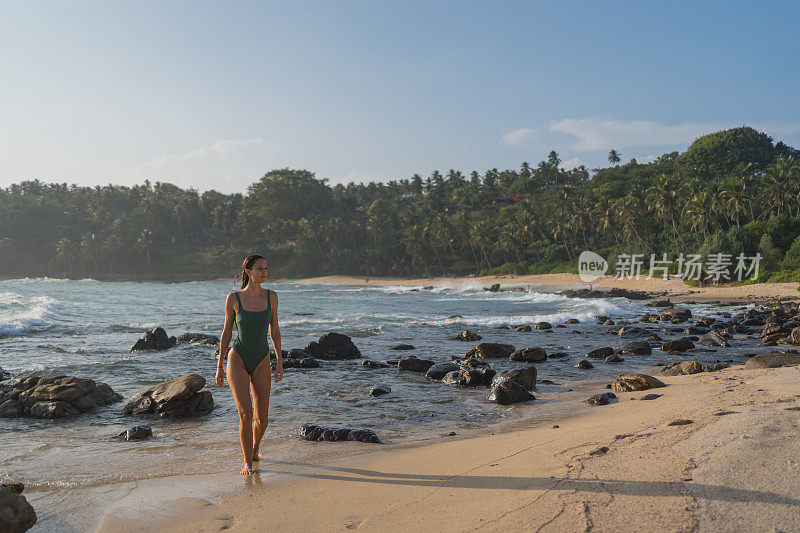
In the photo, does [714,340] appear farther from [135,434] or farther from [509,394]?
[135,434]

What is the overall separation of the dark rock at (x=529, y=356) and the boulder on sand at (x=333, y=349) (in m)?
4.70

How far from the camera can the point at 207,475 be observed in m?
5.39

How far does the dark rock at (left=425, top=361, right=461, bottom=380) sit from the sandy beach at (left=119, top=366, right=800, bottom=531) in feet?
17.1

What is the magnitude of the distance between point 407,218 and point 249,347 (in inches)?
3745

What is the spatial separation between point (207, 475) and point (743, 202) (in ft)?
202

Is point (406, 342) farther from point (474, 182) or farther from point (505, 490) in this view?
point (474, 182)

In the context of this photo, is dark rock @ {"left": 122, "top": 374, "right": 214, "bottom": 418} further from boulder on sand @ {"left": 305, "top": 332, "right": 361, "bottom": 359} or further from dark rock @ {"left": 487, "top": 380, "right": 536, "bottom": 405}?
Result: boulder on sand @ {"left": 305, "top": 332, "right": 361, "bottom": 359}

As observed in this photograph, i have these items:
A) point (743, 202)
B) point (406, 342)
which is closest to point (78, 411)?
point (406, 342)

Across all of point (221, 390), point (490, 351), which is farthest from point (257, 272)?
point (490, 351)

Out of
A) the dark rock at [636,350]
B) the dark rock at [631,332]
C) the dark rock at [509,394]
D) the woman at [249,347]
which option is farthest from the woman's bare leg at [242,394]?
the dark rock at [631,332]

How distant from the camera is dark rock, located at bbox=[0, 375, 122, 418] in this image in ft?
26.9

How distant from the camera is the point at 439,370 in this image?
12.0 metres

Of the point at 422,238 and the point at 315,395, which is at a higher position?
the point at 422,238

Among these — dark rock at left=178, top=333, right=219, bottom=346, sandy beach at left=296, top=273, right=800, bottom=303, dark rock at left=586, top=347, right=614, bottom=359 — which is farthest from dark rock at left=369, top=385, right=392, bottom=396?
sandy beach at left=296, top=273, right=800, bottom=303
